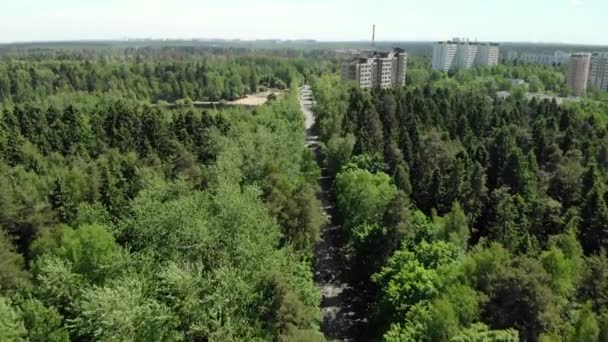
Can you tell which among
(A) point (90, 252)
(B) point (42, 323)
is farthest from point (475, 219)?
(B) point (42, 323)

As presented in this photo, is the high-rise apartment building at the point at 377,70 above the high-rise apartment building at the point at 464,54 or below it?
below

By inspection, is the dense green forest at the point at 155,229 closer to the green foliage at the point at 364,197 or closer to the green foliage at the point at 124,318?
the green foliage at the point at 124,318

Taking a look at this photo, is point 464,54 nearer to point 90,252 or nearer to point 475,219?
point 475,219

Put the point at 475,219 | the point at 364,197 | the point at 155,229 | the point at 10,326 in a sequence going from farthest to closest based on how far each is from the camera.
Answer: the point at 475,219, the point at 364,197, the point at 155,229, the point at 10,326

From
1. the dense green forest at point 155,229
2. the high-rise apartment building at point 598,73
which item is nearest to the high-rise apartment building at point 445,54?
the high-rise apartment building at point 598,73

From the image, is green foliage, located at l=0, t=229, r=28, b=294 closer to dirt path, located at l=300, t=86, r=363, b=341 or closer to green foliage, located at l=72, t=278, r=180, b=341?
green foliage, located at l=72, t=278, r=180, b=341

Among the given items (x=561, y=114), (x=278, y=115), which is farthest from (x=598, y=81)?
(x=278, y=115)

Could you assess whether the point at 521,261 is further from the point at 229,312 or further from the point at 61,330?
the point at 61,330
